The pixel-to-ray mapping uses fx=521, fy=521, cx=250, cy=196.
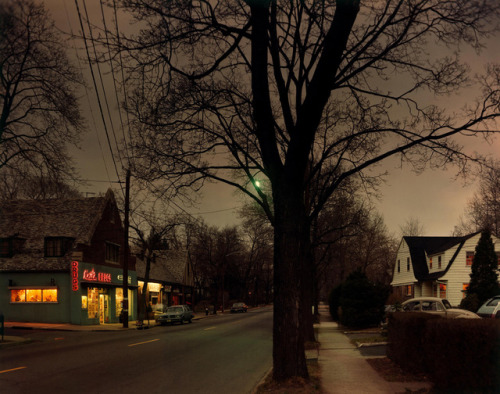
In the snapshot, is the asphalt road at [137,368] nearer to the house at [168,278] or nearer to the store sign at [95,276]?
the store sign at [95,276]

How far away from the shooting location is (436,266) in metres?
46.0

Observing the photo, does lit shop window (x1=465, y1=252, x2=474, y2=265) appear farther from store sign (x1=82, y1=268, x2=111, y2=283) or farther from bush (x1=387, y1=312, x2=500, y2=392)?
bush (x1=387, y1=312, x2=500, y2=392)

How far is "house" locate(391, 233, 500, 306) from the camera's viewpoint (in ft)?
140

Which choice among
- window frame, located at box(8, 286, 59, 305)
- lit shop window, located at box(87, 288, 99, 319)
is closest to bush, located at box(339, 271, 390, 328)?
lit shop window, located at box(87, 288, 99, 319)

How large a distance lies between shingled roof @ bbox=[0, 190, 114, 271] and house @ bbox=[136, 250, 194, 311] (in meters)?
14.5

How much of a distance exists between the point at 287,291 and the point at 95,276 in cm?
3099

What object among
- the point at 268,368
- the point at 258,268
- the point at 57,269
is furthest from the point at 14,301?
the point at 258,268

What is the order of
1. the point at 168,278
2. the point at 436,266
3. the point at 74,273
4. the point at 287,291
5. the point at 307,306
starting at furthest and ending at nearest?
1. the point at 168,278
2. the point at 436,266
3. the point at 74,273
4. the point at 307,306
5. the point at 287,291

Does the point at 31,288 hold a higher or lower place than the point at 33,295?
higher

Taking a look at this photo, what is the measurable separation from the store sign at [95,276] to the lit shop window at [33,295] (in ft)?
7.60

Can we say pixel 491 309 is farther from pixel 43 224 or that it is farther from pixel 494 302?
pixel 43 224

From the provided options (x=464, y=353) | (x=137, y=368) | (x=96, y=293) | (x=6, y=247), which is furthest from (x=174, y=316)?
(x=464, y=353)

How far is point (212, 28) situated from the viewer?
9383 millimetres

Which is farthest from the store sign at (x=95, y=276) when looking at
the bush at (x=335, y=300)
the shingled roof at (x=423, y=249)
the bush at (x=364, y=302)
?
the shingled roof at (x=423, y=249)
